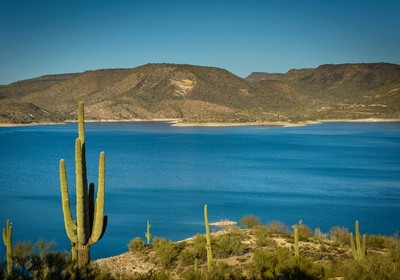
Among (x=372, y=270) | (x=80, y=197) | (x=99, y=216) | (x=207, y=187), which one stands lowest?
(x=207, y=187)

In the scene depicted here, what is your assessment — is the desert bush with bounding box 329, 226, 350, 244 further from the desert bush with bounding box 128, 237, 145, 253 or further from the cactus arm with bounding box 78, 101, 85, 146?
the cactus arm with bounding box 78, 101, 85, 146

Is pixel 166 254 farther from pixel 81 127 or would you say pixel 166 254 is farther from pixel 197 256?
pixel 81 127

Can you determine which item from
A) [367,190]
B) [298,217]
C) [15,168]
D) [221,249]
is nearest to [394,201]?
[367,190]

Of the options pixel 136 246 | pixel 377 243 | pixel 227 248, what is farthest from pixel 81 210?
pixel 377 243

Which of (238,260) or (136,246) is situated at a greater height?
(238,260)

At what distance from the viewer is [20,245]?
18.9m

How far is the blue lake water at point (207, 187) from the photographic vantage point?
1487 inches

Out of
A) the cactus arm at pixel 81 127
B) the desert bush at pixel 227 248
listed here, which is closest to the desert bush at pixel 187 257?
the desert bush at pixel 227 248

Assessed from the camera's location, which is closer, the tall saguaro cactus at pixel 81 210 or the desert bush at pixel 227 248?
the tall saguaro cactus at pixel 81 210

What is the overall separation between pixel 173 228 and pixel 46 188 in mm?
24514

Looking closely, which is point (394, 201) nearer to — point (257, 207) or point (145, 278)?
point (257, 207)

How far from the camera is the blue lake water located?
37.8 metres

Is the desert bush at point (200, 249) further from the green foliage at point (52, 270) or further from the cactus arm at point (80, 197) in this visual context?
the cactus arm at point (80, 197)

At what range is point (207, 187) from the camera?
57750mm
